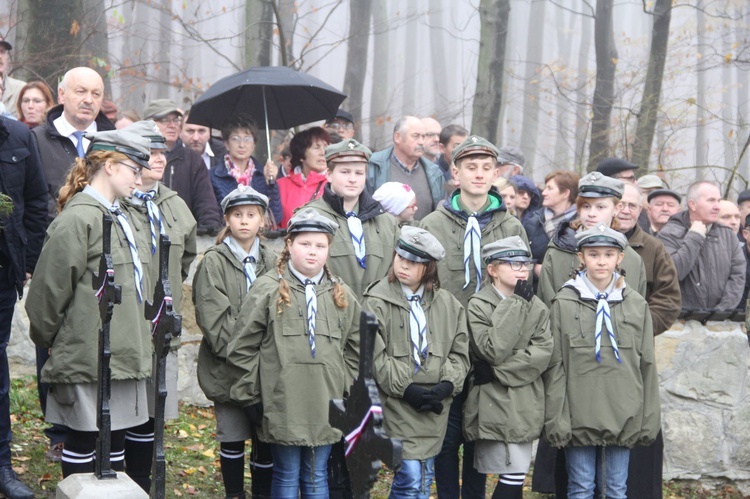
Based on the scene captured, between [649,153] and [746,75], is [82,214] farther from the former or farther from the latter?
[746,75]

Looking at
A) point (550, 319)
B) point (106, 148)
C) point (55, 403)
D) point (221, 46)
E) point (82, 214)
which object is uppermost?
point (221, 46)

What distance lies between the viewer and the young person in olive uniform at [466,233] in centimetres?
680

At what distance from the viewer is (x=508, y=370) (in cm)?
643

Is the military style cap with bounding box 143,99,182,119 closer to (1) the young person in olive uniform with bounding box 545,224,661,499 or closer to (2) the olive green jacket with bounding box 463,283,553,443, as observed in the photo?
(2) the olive green jacket with bounding box 463,283,553,443

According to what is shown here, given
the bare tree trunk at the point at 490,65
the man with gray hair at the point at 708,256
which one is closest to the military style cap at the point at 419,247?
the man with gray hair at the point at 708,256

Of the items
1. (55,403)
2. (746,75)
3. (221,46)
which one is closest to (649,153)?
(746,75)

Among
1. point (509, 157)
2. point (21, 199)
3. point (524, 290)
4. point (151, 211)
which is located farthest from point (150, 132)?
point (509, 157)

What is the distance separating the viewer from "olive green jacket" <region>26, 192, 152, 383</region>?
5.63m

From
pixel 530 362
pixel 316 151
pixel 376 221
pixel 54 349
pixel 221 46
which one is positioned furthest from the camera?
pixel 221 46

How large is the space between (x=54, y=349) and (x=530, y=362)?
273 cm

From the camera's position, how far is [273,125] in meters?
9.55

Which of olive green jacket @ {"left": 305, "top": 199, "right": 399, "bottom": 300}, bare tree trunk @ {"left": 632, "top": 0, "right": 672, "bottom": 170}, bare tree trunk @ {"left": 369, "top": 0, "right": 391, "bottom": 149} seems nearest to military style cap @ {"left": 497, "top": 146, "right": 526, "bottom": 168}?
olive green jacket @ {"left": 305, "top": 199, "right": 399, "bottom": 300}

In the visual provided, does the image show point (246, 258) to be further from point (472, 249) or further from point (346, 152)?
point (472, 249)

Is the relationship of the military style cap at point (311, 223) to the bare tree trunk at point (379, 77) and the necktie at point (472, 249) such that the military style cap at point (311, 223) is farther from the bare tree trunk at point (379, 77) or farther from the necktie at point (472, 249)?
the bare tree trunk at point (379, 77)
